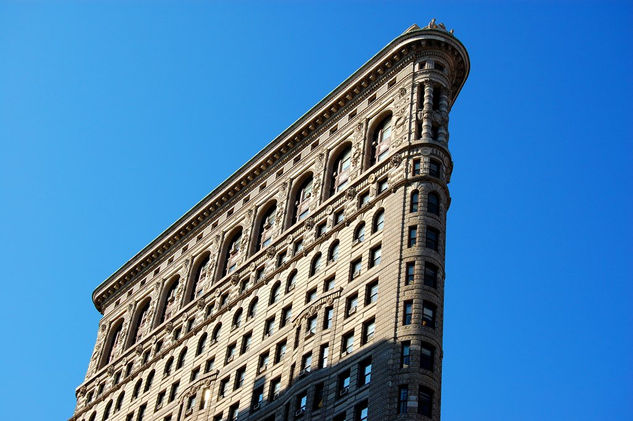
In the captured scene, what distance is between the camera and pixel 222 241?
4218 inches

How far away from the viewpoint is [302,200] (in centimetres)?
9931

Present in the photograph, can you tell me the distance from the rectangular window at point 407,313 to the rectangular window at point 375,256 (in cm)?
637

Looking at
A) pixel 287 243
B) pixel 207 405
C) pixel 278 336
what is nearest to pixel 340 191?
pixel 287 243

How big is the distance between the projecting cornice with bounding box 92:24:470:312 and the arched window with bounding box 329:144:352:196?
5173mm

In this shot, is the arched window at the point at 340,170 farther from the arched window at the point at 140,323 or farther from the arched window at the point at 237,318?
the arched window at the point at 140,323

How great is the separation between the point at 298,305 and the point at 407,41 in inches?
1076

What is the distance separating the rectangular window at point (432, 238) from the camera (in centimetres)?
7988

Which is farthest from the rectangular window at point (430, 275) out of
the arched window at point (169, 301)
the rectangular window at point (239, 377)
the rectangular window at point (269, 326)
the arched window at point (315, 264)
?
the arched window at point (169, 301)

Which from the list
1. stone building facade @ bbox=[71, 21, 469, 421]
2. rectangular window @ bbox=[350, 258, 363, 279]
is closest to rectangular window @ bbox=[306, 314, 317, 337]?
stone building facade @ bbox=[71, 21, 469, 421]

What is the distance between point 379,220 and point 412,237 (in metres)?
5.24

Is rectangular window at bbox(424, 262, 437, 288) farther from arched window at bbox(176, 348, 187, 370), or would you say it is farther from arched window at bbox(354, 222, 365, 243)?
arched window at bbox(176, 348, 187, 370)

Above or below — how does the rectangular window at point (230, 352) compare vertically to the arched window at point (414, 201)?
below

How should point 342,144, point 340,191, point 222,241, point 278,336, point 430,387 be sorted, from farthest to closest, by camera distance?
point 222,241 < point 342,144 < point 340,191 < point 278,336 < point 430,387

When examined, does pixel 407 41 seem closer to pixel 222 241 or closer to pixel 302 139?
pixel 302 139
